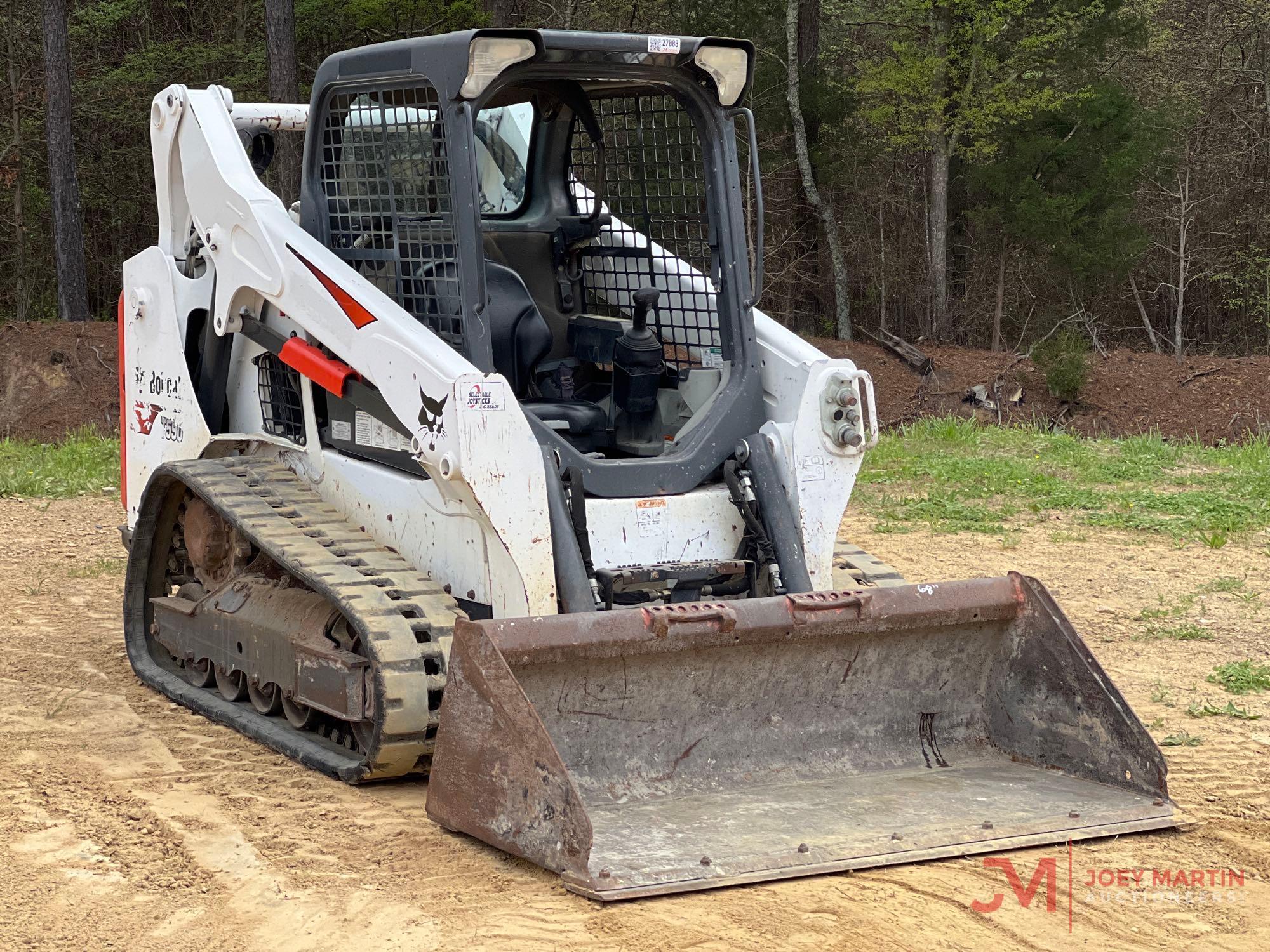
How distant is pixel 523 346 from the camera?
5.86 m

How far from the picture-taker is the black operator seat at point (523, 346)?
226 inches

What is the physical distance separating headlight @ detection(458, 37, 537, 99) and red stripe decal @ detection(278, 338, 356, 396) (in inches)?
41.5

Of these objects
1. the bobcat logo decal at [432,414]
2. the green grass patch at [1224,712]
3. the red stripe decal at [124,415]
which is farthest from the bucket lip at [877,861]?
the red stripe decal at [124,415]

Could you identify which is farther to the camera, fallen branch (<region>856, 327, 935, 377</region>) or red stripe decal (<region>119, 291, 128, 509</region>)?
fallen branch (<region>856, 327, 935, 377</region>)

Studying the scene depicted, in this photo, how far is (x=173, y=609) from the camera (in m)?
6.27

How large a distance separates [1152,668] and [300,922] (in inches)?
163

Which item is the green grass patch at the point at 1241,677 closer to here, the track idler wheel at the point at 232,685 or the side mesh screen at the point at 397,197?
the side mesh screen at the point at 397,197

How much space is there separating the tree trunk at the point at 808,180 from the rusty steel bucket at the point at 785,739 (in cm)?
1826

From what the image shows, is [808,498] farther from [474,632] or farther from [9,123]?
[9,123]

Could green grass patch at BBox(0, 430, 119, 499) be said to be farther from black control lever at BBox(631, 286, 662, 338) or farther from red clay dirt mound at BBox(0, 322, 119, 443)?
black control lever at BBox(631, 286, 662, 338)

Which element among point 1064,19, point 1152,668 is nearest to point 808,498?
point 1152,668

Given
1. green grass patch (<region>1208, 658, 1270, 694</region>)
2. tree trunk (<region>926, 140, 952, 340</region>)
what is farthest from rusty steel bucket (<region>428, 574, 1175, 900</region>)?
tree trunk (<region>926, 140, 952, 340</region>)

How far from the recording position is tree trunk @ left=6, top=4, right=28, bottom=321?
→ 24.8 meters

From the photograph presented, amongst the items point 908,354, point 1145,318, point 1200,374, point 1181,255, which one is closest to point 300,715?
point 908,354
